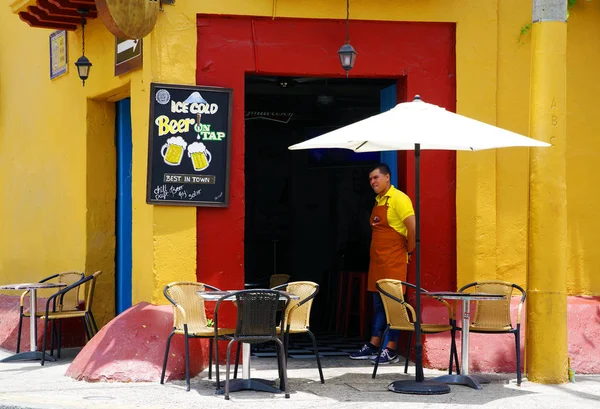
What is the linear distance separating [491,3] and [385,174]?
6.91 feet

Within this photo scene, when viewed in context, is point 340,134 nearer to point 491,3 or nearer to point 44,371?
point 491,3

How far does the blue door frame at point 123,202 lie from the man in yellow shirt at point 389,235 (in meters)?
3.29

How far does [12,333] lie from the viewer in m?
12.0

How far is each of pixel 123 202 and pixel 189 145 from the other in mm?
2301

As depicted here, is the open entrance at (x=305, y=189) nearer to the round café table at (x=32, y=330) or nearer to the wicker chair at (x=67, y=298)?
the wicker chair at (x=67, y=298)

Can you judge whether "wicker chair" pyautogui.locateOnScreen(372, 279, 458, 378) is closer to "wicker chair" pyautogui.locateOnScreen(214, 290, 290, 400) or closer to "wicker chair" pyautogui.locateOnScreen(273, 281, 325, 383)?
"wicker chair" pyautogui.locateOnScreen(273, 281, 325, 383)

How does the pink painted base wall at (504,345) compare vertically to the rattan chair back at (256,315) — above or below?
below

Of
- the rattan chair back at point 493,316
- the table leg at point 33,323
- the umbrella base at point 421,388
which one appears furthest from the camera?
the table leg at point 33,323

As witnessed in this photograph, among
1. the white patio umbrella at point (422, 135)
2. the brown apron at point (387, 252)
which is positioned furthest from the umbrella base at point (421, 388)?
the brown apron at point (387, 252)

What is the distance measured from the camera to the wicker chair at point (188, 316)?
8.69 metres

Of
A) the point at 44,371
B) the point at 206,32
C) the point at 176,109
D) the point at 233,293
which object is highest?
the point at 206,32

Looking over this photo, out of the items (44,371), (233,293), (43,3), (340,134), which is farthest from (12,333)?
(340,134)

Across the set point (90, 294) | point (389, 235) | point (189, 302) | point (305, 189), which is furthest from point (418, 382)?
point (305, 189)

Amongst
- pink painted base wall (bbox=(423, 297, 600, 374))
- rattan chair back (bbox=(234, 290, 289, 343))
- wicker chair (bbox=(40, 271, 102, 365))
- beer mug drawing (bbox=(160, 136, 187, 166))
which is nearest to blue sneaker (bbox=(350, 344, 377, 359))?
pink painted base wall (bbox=(423, 297, 600, 374))
